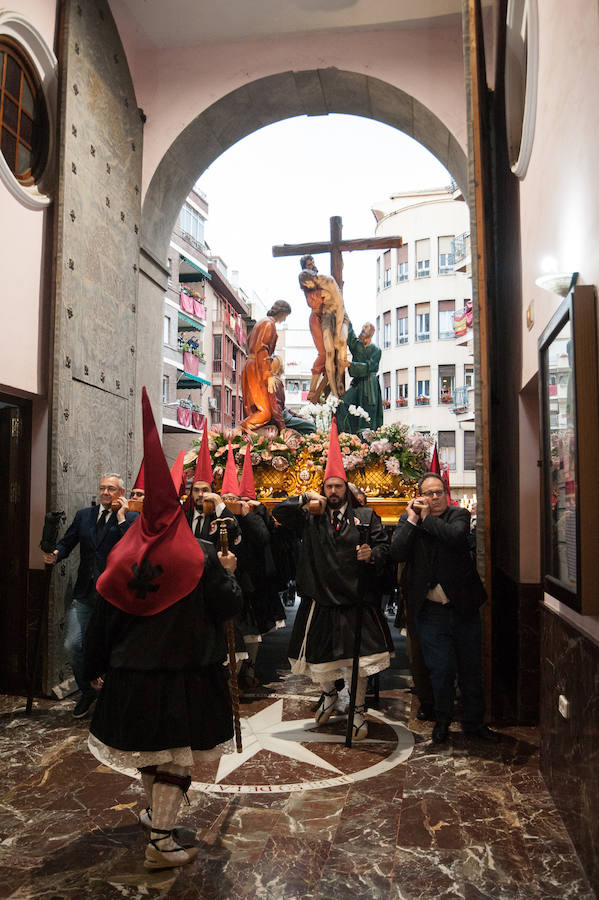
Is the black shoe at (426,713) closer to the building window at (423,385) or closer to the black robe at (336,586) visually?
the black robe at (336,586)

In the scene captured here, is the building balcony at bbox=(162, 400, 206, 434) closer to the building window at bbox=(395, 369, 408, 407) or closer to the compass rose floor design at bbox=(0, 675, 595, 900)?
the building window at bbox=(395, 369, 408, 407)

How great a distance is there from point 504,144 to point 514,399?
104 inches

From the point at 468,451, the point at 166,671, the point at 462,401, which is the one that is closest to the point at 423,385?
the point at 462,401

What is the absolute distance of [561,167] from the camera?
152 inches

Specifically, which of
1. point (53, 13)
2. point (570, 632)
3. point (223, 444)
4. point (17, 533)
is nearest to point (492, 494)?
point (570, 632)

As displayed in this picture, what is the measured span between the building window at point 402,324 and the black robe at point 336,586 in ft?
97.4

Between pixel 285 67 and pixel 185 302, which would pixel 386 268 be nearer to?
pixel 185 302

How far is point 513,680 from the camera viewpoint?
6.06 m

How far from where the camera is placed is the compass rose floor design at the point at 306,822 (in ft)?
10.3

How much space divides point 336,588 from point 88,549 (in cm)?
207

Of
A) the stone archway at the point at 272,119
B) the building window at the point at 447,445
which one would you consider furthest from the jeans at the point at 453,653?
the building window at the point at 447,445

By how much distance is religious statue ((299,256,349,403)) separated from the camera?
9344 mm

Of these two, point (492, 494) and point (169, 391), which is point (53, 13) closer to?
point (492, 494)

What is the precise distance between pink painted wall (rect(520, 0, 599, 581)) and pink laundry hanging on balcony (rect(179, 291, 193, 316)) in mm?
24508
